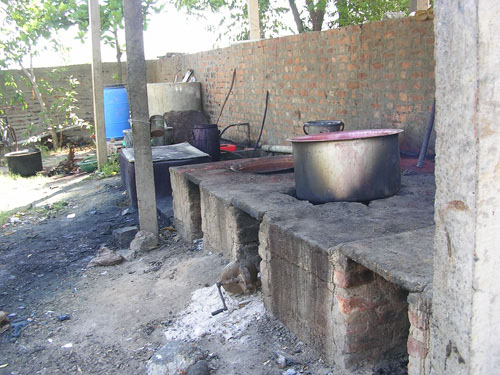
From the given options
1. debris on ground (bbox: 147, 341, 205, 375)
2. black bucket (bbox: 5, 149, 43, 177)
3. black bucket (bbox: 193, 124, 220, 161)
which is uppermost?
black bucket (bbox: 193, 124, 220, 161)

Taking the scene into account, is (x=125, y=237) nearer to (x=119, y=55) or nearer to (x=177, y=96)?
(x=177, y=96)

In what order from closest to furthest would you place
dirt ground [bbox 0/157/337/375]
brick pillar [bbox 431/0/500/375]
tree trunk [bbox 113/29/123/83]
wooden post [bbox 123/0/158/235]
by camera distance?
brick pillar [bbox 431/0/500/375], dirt ground [bbox 0/157/337/375], wooden post [bbox 123/0/158/235], tree trunk [bbox 113/29/123/83]

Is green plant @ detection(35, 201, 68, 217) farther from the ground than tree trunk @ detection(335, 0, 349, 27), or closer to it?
closer to it

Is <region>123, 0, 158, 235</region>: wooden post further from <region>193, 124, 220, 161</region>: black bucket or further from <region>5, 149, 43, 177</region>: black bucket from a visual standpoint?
<region>5, 149, 43, 177</region>: black bucket

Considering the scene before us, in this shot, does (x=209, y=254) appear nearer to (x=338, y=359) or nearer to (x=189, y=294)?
(x=189, y=294)

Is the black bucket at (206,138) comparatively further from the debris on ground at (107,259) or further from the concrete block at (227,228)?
the concrete block at (227,228)

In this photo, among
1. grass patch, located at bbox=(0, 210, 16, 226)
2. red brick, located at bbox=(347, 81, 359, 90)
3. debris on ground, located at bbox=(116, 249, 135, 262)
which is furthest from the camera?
grass patch, located at bbox=(0, 210, 16, 226)

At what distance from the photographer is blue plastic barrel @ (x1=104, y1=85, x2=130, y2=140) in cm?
1015

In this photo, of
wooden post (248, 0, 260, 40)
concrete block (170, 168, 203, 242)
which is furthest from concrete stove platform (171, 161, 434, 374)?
wooden post (248, 0, 260, 40)

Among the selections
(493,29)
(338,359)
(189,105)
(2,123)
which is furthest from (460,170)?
(2,123)

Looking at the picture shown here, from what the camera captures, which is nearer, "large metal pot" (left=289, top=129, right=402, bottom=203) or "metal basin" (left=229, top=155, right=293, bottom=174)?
"large metal pot" (left=289, top=129, right=402, bottom=203)

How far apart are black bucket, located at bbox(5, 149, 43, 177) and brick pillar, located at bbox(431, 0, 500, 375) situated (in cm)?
898

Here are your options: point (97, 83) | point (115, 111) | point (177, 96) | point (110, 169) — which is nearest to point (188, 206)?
point (110, 169)

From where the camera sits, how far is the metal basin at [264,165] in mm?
5117
